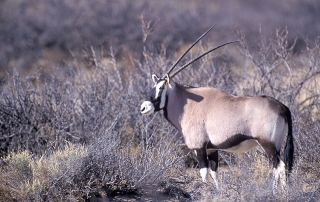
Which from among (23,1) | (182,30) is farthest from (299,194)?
(23,1)

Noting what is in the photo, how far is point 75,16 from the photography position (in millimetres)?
22188

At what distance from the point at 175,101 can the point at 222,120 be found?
33.7 inches

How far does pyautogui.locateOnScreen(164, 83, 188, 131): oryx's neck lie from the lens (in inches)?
271

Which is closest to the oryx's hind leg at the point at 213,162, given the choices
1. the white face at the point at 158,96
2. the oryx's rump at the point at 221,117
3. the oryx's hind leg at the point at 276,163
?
the oryx's rump at the point at 221,117

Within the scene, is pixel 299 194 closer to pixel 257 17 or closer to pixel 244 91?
pixel 244 91

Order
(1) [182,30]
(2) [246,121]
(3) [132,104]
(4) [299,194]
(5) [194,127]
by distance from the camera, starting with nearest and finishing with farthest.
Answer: (4) [299,194] → (2) [246,121] → (5) [194,127] → (3) [132,104] → (1) [182,30]

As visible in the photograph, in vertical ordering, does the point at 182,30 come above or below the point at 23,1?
below

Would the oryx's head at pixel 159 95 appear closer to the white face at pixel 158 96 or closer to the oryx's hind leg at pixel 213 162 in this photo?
the white face at pixel 158 96

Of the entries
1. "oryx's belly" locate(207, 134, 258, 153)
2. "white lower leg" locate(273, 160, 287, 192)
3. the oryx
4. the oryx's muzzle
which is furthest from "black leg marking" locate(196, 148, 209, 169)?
"white lower leg" locate(273, 160, 287, 192)

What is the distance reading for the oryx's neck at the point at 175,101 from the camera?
6879 mm

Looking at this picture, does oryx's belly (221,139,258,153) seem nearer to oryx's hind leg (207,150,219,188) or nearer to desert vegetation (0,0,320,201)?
desert vegetation (0,0,320,201)

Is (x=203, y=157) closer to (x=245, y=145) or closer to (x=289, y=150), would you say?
(x=245, y=145)

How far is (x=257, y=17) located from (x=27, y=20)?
11270 millimetres

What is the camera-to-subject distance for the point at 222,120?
6.29 m
